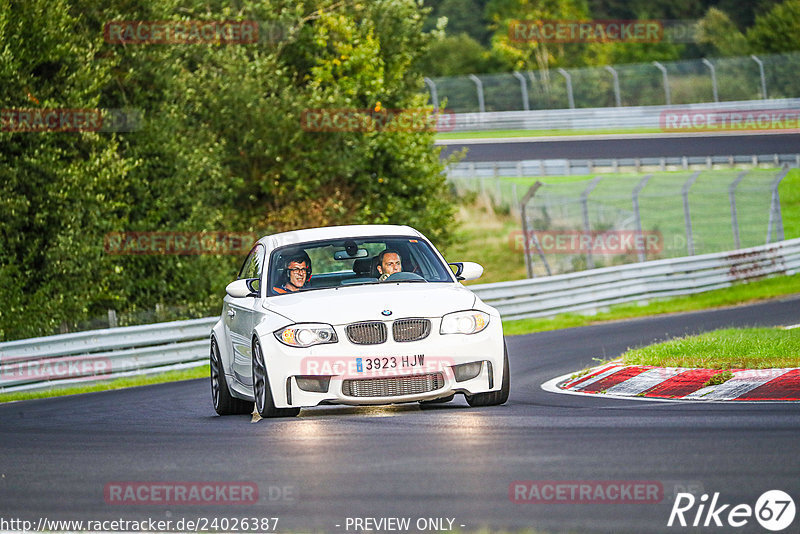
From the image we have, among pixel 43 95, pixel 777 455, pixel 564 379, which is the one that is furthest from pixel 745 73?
pixel 777 455

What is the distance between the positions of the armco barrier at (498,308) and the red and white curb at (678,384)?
781 cm

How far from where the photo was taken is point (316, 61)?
34.2 metres

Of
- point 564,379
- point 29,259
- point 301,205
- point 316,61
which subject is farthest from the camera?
point 316,61

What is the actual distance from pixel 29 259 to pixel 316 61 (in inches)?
525

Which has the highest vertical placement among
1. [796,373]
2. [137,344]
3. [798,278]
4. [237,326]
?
[237,326]

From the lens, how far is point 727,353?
12.6 m

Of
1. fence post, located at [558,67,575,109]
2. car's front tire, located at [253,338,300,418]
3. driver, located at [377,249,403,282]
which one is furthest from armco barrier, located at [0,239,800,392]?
fence post, located at [558,67,575,109]

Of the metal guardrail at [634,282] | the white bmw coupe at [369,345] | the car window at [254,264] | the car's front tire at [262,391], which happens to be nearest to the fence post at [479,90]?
the metal guardrail at [634,282]

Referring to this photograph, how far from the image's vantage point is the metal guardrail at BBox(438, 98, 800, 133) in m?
48.1

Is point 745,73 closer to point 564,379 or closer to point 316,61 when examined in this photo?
point 316,61

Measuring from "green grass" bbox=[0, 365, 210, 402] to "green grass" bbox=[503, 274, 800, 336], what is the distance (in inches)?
237

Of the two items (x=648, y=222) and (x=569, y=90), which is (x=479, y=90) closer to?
(x=569, y=90)

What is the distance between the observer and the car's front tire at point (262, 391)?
33.1 ft

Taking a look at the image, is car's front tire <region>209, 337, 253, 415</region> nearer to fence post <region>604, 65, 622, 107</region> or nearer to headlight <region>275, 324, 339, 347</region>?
headlight <region>275, 324, 339, 347</region>
